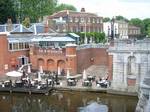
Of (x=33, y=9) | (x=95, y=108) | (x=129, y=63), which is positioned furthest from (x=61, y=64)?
(x=33, y=9)

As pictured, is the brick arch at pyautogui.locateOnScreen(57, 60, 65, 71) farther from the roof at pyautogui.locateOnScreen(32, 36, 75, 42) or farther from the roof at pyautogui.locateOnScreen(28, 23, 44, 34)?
the roof at pyautogui.locateOnScreen(28, 23, 44, 34)

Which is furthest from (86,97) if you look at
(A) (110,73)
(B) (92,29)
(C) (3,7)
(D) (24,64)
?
(B) (92,29)

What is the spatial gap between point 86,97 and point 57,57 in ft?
39.5

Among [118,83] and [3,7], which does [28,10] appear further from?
[118,83]

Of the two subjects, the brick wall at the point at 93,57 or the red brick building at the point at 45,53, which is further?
the brick wall at the point at 93,57

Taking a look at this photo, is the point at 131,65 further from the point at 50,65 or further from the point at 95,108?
the point at 50,65

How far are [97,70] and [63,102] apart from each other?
552 inches

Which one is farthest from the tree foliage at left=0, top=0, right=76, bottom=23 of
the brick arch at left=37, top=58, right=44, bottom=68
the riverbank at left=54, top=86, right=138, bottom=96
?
the riverbank at left=54, top=86, right=138, bottom=96

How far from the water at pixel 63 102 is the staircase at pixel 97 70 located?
8166 millimetres

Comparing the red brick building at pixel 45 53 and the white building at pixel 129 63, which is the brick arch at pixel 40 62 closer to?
the red brick building at pixel 45 53

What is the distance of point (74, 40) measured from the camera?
53.0m

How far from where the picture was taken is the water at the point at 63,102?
110ft

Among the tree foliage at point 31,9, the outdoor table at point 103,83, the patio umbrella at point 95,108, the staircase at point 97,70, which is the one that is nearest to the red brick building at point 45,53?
the staircase at point 97,70

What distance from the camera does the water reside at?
3356 cm
